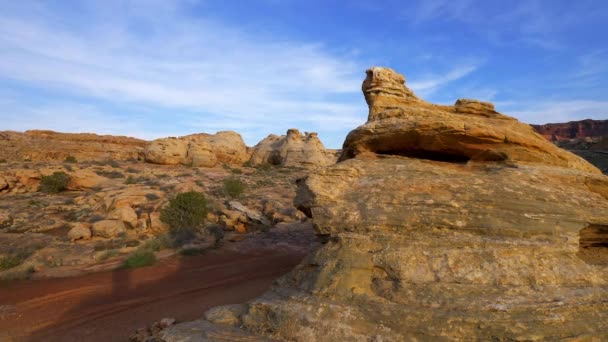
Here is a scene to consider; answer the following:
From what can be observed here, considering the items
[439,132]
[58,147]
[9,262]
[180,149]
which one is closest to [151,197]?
[9,262]

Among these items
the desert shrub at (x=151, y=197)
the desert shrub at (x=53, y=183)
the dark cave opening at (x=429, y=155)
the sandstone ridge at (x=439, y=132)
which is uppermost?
the sandstone ridge at (x=439, y=132)

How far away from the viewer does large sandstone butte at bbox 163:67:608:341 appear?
14.9 feet

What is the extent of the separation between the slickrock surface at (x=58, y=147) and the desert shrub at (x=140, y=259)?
90.6 ft

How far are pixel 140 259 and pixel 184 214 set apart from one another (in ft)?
13.1

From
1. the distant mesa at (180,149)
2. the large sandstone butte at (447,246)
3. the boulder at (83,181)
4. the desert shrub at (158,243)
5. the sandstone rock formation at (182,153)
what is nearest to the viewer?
the large sandstone butte at (447,246)

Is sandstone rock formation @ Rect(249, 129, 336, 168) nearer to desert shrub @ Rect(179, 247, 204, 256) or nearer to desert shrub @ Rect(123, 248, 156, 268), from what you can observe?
desert shrub @ Rect(179, 247, 204, 256)

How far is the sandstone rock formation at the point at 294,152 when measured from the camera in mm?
44281

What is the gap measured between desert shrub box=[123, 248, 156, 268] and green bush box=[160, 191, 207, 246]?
2.64 m

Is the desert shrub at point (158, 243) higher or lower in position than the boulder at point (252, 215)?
lower

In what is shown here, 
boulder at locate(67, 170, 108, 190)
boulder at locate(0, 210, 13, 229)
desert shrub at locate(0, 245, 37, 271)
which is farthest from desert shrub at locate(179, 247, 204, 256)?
boulder at locate(67, 170, 108, 190)

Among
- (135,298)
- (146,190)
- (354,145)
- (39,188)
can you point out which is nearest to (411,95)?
(354,145)

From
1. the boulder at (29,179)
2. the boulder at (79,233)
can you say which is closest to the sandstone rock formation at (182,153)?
the boulder at (29,179)

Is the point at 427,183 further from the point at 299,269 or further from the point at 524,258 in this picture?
the point at 299,269

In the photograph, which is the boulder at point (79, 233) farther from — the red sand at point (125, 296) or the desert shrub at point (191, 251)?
the desert shrub at point (191, 251)
